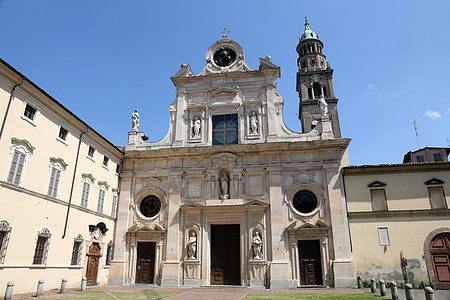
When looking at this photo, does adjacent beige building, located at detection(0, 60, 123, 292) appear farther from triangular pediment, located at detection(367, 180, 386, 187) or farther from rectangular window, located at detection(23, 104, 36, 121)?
triangular pediment, located at detection(367, 180, 386, 187)

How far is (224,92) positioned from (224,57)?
3.69m

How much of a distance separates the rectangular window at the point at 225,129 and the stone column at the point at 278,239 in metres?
4.18

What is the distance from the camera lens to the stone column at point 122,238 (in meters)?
22.6

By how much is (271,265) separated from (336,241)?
459 centimetres

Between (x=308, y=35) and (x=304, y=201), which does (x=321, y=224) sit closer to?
(x=304, y=201)

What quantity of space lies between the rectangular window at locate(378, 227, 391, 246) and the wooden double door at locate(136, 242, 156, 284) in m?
15.7

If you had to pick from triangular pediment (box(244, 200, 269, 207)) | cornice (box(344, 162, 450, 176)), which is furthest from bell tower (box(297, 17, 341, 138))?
triangular pediment (box(244, 200, 269, 207))

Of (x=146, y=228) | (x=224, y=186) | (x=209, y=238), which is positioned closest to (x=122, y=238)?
(x=146, y=228)

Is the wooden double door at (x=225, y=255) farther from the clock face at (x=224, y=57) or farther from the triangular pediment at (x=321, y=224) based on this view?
the clock face at (x=224, y=57)

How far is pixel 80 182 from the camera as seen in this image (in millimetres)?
19969

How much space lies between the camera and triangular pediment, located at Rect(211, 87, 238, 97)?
25922mm

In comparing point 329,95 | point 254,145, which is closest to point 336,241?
point 254,145

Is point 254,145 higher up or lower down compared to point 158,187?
higher up

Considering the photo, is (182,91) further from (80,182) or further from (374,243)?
(374,243)
